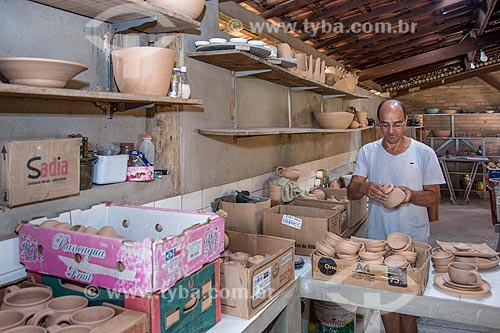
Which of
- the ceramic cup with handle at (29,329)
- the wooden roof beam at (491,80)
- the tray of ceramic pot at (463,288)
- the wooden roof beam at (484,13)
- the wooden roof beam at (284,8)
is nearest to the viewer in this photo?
the ceramic cup with handle at (29,329)

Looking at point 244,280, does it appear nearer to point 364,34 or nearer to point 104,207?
point 104,207

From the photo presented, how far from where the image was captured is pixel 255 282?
166 centimetres

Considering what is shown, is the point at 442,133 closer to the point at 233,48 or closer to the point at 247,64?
the point at 247,64

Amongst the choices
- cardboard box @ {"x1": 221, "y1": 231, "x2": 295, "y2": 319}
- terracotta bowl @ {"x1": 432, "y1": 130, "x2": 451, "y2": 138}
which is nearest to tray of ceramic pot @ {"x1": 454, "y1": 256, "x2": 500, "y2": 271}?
cardboard box @ {"x1": 221, "y1": 231, "x2": 295, "y2": 319}

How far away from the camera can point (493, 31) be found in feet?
22.3

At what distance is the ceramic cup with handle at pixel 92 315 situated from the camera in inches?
46.3

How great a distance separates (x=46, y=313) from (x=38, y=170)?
575 mm

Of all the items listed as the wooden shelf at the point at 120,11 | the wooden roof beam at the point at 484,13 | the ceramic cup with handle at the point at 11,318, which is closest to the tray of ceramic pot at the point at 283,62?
the wooden shelf at the point at 120,11

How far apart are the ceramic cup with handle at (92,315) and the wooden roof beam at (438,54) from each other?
6.57m

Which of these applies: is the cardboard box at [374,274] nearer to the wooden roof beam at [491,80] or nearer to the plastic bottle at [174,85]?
the plastic bottle at [174,85]

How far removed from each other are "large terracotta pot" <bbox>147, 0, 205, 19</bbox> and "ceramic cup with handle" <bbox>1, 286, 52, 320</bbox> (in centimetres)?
127

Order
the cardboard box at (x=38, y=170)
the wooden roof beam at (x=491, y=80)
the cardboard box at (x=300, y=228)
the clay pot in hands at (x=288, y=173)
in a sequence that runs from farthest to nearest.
Result: the wooden roof beam at (x=491, y=80), the clay pot in hands at (x=288, y=173), the cardboard box at (x=300, y=228), the cardboard box at (x=38, y=170)

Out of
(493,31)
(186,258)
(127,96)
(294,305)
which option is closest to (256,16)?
(127,96)

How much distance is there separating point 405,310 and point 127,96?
1.51m
